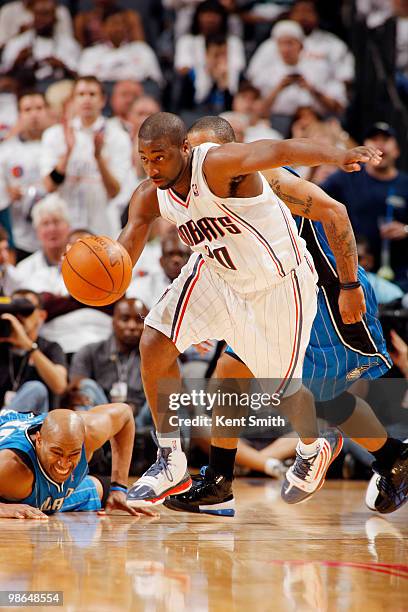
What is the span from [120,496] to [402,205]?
436 centimetres

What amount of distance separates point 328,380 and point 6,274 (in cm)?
324

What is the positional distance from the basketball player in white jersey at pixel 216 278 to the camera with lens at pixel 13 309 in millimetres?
2385

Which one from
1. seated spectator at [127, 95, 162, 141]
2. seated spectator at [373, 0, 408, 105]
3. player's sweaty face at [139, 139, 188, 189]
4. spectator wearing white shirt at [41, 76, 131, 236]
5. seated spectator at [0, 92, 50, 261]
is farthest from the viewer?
seated spectator at [373, 0, 408, 105]

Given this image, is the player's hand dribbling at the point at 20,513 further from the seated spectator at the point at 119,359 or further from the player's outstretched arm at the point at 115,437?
the seated spectator at the point at 119,359

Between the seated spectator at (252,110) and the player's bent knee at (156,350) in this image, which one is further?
the seated spectator at (252,110)

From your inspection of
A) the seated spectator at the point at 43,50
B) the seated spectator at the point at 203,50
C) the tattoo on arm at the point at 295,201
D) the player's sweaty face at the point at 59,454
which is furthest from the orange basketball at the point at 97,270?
the seated spectator at the point at 43,50

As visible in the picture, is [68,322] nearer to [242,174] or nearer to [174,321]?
[174,321]

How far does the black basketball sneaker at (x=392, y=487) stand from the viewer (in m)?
4.93

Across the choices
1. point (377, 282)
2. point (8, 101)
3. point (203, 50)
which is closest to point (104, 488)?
point (377, 282)

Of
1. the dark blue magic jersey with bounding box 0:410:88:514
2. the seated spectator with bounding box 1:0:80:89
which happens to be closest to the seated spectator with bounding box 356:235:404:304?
the dark blue magic jersey with bounding box 0:410:88:514

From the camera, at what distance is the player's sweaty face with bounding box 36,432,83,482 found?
4578mm

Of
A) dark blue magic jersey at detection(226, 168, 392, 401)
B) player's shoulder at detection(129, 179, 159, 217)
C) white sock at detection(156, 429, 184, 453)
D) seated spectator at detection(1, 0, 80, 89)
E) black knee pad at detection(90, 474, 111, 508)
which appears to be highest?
seated spectator at detection(1, 0, 80, 89)

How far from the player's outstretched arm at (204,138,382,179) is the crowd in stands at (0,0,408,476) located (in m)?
1.55

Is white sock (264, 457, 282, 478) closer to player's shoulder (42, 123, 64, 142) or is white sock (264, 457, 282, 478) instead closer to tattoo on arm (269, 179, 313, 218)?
tattoo on arm (269, 179, 313, 218)
